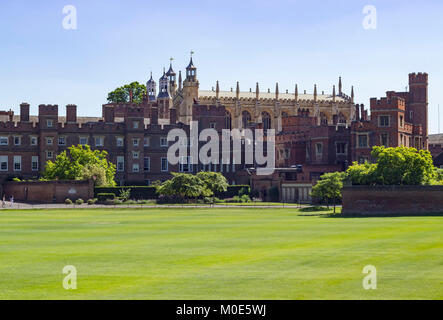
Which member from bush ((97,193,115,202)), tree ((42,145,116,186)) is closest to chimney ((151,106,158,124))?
tree ((42,145,116,186))

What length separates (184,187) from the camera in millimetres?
87500

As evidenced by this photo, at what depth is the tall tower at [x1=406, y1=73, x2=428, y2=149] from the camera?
103444mm

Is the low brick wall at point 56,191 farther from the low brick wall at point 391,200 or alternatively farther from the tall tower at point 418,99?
the tall tower at point 418,99

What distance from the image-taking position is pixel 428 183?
65.1m

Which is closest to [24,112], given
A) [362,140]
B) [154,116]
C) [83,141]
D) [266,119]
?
[83,141]

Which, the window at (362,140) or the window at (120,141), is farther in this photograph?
the window at (120,141)

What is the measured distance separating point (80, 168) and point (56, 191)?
561 centimetres

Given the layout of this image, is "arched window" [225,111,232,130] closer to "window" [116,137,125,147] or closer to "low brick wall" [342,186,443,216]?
"window" [116,137,125,147]

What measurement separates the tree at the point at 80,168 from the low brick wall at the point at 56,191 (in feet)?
5.59

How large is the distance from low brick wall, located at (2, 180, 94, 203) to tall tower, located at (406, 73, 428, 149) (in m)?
45.5

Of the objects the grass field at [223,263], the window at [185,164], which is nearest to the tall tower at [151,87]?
the window at [185,164]

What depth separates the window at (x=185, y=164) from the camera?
109 metres

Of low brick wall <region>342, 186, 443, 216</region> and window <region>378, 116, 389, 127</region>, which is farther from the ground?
window <region>378, 116, 389, 127</region>

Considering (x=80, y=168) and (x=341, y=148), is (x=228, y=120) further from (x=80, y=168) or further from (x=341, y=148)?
(x=80, y=168)
